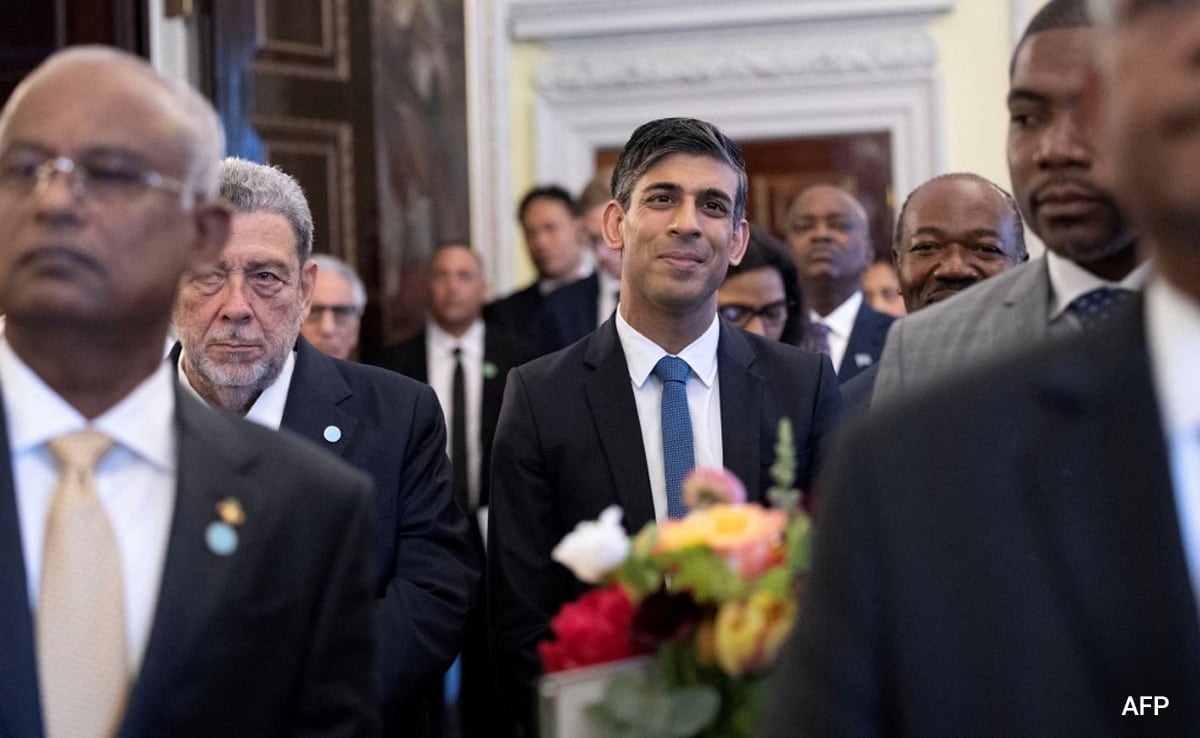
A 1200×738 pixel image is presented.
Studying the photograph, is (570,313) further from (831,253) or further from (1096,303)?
(1096,303)

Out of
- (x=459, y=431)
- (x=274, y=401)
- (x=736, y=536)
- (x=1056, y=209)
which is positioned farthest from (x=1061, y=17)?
(x=459, y=431)

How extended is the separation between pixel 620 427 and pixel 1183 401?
228 cm

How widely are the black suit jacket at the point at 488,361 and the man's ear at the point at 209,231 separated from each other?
3613 mm

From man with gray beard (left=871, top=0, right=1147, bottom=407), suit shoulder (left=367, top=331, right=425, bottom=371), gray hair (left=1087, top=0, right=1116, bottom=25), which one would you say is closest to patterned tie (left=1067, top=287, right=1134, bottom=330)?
man with gray beard (left=871, top=0, right=1147, bottom=407)

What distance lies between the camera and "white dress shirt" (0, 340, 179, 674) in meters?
2.15

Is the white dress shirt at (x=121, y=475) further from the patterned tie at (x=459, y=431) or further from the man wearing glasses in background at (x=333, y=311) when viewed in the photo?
the patterned tie at (x=459, y=431)

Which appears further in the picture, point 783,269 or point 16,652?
point 783,269

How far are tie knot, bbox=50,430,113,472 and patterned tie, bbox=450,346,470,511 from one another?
466 centimetres

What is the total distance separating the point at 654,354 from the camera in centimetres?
369

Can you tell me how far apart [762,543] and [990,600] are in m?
0.62

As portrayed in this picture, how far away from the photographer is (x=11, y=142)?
212cm

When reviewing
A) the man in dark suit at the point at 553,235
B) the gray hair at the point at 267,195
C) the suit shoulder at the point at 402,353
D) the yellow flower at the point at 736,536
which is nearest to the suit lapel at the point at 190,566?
the yellow flower at the point at 736,536

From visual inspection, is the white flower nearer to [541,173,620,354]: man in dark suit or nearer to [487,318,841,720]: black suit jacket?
[487,318,841,720]: black suit jacket

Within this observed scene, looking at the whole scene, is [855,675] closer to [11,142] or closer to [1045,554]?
[1045,554]
